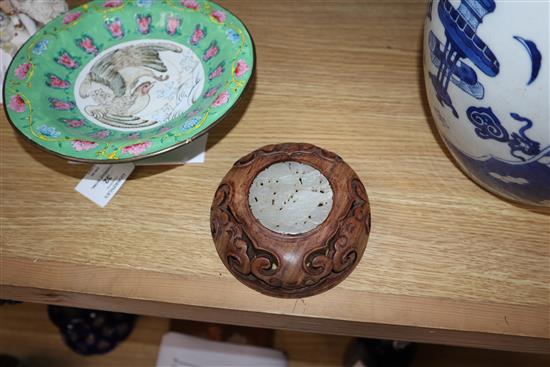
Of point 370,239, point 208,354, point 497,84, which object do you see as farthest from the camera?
point 208,354

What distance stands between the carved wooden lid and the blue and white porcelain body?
11cm

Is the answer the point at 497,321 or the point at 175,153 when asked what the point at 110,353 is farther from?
the point at 497,321

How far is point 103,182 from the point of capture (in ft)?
1.89

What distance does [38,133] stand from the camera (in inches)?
20.4

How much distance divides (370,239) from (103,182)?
0.95 feet

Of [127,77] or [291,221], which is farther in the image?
[127,77]

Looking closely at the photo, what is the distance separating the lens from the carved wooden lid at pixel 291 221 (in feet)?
1.48

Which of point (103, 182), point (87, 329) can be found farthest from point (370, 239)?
point (87, 329)

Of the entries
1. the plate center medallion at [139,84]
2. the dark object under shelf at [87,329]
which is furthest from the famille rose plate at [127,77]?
the dark object under shelf at [87,329]

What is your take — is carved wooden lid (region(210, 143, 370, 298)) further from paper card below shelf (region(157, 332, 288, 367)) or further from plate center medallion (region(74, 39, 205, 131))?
paper card below shelf (region(157, 332, 288, 367))

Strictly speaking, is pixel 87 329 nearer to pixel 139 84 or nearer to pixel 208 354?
pixel 208 354

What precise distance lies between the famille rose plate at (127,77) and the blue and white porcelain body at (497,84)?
0.20 meters

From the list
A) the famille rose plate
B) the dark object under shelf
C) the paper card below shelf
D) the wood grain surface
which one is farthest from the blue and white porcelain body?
the dark object under shelf

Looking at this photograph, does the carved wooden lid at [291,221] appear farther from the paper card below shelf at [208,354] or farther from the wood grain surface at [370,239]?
the paper card below shelf at [208,354]
